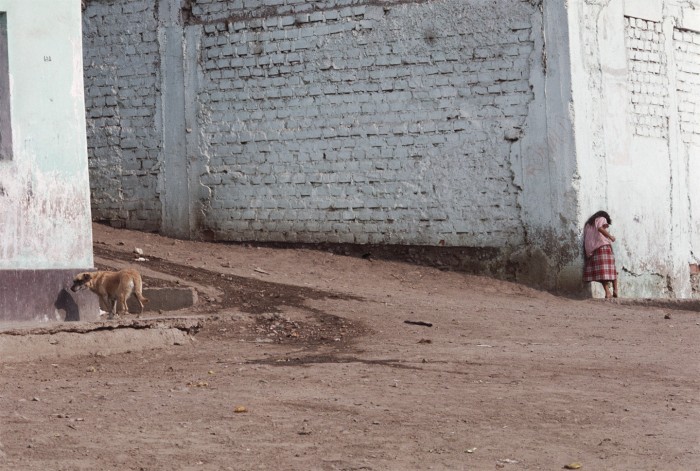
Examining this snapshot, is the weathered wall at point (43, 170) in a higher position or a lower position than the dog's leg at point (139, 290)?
higher

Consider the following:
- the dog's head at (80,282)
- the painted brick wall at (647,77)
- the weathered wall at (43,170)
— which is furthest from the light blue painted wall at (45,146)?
the painted brick wall at (647,77)

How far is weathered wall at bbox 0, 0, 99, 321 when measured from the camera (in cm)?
822

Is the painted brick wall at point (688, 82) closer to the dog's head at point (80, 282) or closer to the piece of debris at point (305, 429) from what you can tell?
the dog's head at point (80, 282)

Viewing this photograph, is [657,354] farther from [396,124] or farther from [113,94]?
[113,94]

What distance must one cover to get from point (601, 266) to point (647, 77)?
7.95 feet

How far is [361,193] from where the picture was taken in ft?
44.3

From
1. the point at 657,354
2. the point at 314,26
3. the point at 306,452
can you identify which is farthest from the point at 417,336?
the point at 314,26

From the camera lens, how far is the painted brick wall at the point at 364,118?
42.3 ft

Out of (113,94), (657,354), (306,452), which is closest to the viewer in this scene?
(306,452)

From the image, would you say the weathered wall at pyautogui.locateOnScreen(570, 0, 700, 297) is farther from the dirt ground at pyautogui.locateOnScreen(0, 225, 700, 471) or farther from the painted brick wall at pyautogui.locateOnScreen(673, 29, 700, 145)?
the dirt ground at pyautogui.locateOnScreen(0, 225, 700, 471)

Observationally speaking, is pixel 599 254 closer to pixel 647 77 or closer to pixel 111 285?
pixel 647 77

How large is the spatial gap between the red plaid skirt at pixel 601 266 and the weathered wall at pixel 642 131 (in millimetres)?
415

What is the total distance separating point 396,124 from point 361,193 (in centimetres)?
86

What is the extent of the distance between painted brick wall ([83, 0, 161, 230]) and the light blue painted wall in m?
5.86
